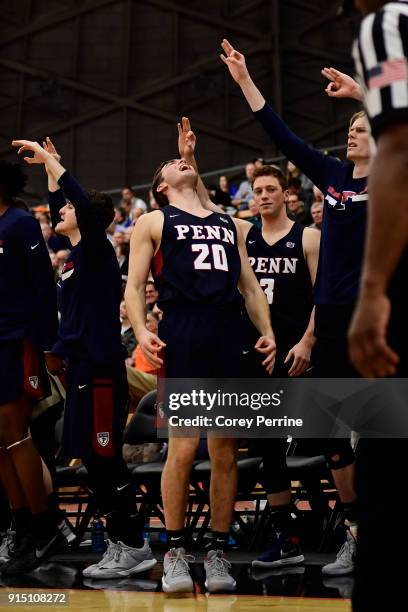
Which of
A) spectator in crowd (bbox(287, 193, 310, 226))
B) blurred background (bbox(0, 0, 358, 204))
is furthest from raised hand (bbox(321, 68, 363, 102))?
blurred background (bbox(0, 0, 358, 204))

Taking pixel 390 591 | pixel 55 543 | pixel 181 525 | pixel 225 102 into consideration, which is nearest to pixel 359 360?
pixel 390 591

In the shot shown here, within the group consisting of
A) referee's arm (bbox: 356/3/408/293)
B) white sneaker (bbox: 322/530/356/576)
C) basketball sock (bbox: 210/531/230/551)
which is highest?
referee's arm (bbox: 356/3/408/293)

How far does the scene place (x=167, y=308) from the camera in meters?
4.95

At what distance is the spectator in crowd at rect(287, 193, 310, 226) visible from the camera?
39.2 ft

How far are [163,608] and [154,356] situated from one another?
118cm

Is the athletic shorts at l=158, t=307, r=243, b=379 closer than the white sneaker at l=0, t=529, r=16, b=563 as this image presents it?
Yes

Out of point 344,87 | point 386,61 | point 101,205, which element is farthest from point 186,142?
point 386,61

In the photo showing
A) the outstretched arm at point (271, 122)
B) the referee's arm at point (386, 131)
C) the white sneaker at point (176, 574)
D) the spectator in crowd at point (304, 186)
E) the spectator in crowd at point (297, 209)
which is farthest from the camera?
the spectator in crowd at point (304, 186)

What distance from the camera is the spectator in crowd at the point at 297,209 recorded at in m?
12.0

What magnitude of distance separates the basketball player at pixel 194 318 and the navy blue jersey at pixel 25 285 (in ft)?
2.21

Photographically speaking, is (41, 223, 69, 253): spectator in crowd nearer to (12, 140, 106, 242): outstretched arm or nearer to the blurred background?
the blurred background

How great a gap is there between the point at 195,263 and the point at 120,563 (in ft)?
5.48

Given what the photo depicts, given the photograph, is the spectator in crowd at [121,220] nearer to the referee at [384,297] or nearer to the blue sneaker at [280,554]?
the blue sneaker at [280,554]

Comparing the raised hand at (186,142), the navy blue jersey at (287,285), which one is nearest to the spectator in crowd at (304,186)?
the navy blue jersey at (287,285)
